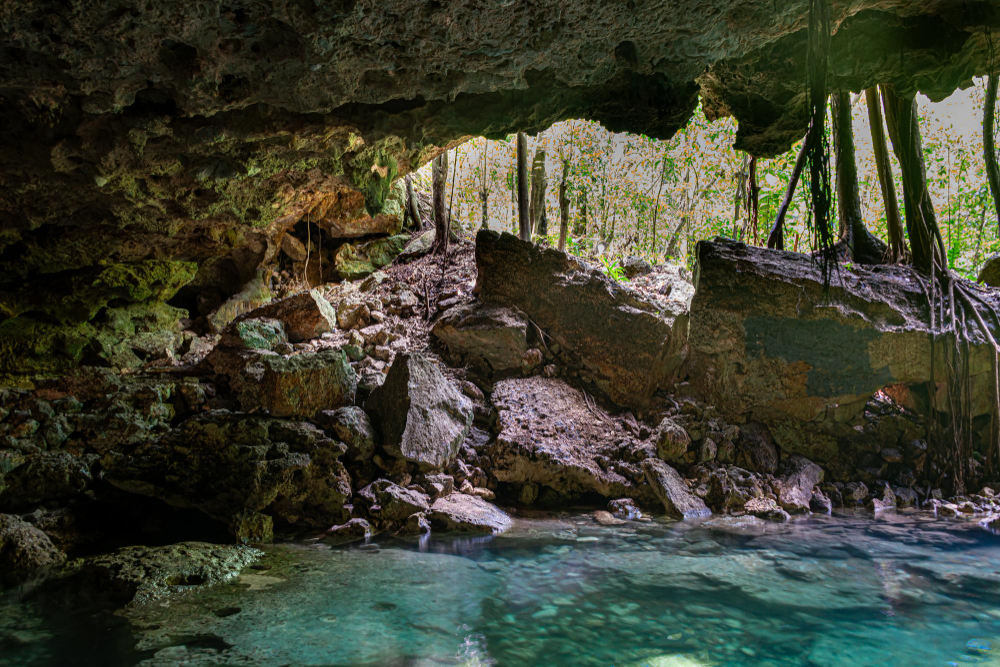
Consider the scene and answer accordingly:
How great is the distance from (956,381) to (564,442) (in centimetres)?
405

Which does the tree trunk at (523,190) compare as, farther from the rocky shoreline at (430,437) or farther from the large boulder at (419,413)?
the large boulder at (419,413)

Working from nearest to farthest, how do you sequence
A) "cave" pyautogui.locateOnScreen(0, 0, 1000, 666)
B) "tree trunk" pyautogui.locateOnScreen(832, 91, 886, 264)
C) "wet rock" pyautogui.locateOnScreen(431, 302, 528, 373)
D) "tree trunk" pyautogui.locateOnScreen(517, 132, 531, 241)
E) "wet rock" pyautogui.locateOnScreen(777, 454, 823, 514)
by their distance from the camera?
"cave" pyautogui.locateOnScreen(0, 0, 1000, 666), "wet rock" pyautogui.locateOnScreen(777, 454, 823, 514), "tree trunk" pyautogui.locateOnScreen(832, 91, 886, 264), "wet rock" pyautogui.locateOnScreen(431, 302, 528, 373), "tree trunk" pyautogui.locateOnScreen(517, 132, 531, 241)

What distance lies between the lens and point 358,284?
8719 mm

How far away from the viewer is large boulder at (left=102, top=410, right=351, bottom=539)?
4457 mm

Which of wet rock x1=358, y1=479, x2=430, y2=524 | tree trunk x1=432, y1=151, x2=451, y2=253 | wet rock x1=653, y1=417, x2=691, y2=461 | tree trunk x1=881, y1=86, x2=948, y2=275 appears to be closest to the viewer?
wet rock x1=358, y1=479, x2=430, y2=524

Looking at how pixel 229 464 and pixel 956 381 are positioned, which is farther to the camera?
pixel 956 381

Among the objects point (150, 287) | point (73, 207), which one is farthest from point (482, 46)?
point (150, 287)

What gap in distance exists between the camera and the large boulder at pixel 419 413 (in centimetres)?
511

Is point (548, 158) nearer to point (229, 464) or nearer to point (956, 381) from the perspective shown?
point (956, 381)

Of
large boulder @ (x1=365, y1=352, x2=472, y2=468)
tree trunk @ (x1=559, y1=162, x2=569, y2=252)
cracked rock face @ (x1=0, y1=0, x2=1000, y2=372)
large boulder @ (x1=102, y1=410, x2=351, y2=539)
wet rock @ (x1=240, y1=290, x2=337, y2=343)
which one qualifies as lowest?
large boulder @ (x1=102, y1=410, x2=351, y2=539)

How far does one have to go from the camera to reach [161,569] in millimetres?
3412

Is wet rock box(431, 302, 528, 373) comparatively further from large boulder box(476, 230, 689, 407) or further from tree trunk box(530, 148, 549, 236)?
tree trunk box(530, 148, 549, 236)

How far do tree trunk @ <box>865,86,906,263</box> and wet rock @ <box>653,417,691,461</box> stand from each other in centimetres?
336

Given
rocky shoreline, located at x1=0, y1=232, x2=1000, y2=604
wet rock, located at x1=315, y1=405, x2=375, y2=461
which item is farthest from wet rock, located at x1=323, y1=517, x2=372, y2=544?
wet rock, located at x1=315, y1=405, x2=375, y2=461
